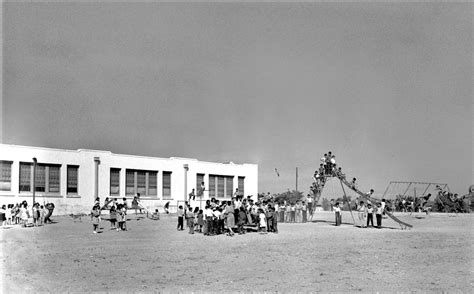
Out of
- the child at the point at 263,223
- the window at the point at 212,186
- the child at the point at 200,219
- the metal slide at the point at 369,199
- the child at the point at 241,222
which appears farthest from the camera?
the window at the point at 212,186

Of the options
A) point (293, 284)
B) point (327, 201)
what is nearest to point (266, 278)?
point (293, 284)

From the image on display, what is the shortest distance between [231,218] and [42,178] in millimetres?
19248

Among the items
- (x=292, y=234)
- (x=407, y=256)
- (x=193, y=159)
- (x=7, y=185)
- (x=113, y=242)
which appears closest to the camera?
(x=407, y=256)

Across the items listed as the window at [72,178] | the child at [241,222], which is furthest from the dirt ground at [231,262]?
the window at [72,178]

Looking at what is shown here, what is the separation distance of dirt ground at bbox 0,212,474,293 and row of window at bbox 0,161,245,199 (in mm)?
12793

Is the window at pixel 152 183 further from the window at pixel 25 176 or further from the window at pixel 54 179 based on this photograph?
the window at pixel 25 176

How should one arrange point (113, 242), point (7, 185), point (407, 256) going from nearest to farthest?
point (407, 256) → point (113, 242) → point (7, 185)

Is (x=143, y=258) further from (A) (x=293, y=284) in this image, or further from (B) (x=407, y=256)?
(B) (x=407, y=256)

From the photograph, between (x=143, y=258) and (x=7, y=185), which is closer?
(x=143, y=258)

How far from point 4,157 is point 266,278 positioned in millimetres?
29332

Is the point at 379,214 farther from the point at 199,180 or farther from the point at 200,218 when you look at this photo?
the point at 199,180

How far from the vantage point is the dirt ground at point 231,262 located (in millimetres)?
14156

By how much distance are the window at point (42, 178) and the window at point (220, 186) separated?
1517cm

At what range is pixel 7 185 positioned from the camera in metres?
39.2
